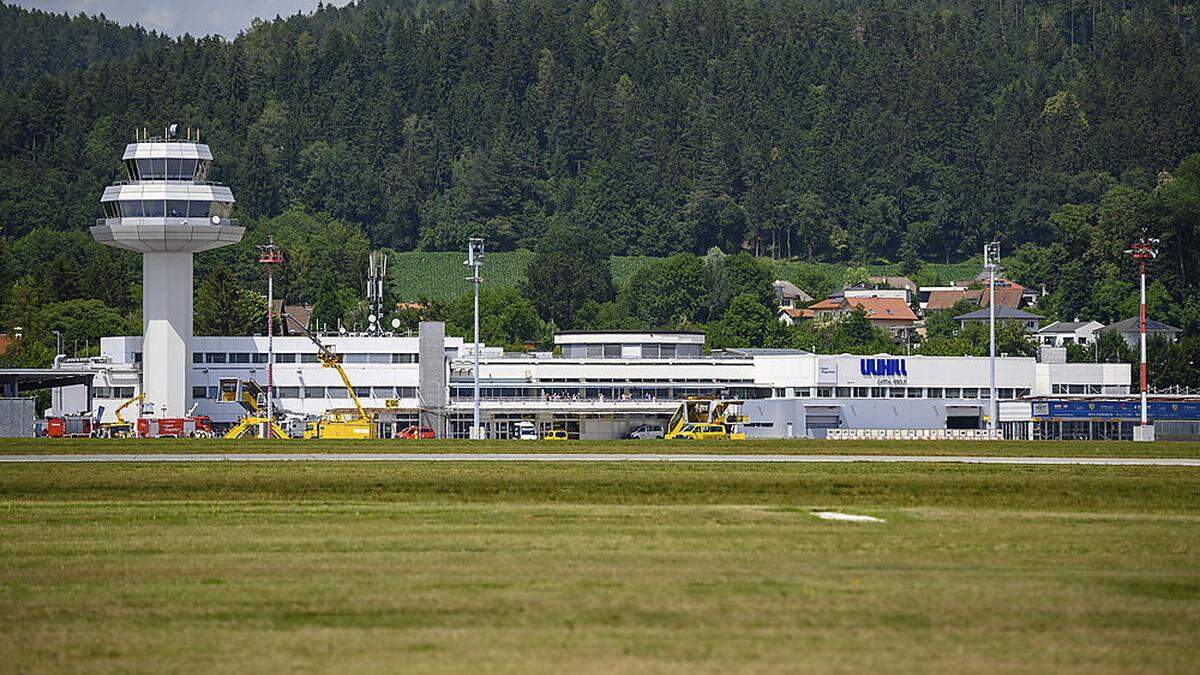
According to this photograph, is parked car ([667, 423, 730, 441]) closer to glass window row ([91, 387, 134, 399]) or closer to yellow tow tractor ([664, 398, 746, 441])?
yellow tow tractor ([664, 398, 746, 441])

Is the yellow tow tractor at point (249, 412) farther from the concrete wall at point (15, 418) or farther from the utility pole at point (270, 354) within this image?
the concrete wall at point (15, 418)

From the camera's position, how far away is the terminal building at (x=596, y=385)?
133 m

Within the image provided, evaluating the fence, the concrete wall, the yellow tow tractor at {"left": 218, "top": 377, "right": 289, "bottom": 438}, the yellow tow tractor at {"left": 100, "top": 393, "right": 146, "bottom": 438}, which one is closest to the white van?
the yellow tow tractor at {"left": 218, "top": 377, "right": 289, "bottom": 438}

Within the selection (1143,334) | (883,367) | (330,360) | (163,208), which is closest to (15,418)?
(163,208)

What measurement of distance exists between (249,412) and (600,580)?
311 ft

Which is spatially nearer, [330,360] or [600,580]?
[600,580]

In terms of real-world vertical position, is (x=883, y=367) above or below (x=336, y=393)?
above

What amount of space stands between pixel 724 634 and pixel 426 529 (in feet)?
41.9

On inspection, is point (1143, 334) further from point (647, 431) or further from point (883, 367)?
point (647, 431)

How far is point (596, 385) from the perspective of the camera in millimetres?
142000

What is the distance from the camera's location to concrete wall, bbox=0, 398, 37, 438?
95125 mm

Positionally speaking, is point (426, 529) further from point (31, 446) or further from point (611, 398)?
point (611, 398)

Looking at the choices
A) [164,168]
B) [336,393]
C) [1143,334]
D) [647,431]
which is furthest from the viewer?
[336,393]

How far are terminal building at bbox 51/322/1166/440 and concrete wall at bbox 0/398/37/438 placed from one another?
94.8 feet
